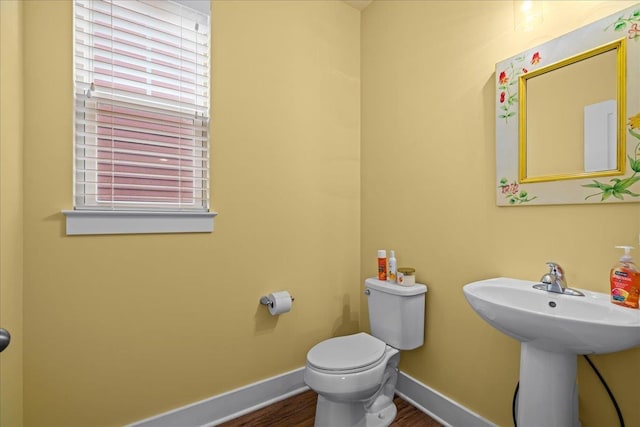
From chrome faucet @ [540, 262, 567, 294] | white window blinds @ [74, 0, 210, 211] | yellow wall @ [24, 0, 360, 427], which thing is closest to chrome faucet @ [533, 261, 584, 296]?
chrome faucet @ [540, 262, 567, 294]

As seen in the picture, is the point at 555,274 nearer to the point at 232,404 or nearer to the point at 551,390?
the point at 551,390

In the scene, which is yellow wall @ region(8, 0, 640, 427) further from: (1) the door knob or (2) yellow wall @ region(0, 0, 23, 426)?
(1) the door knob

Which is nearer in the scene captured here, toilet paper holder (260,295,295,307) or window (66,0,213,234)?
window (66,0,213,234)

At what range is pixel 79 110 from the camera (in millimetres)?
1356

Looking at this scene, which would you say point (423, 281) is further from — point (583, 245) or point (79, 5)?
point (79, 5)

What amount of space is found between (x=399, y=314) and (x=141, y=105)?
1.69 meters

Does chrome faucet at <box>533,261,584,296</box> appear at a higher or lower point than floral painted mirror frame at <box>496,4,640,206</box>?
lower

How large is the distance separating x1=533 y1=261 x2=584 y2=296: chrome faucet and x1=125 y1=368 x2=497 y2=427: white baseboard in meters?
0.77

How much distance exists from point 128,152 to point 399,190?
150 cm

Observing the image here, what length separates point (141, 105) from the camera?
4.86ft

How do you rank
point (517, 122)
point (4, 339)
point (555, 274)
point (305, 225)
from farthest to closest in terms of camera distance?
1. point (305, 225)
2. point (517, 122)
3. point (555, 274)
4. point (4, 339)

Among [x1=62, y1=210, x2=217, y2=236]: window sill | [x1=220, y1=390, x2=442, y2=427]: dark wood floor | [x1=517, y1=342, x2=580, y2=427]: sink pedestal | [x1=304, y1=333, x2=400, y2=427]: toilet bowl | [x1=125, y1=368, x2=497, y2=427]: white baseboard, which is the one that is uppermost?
[x1=62, y1=210, x2=217, y2=236]: window sill

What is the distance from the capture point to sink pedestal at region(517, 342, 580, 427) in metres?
1.03

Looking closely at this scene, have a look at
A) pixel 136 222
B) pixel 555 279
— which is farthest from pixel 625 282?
pixel 136 222
